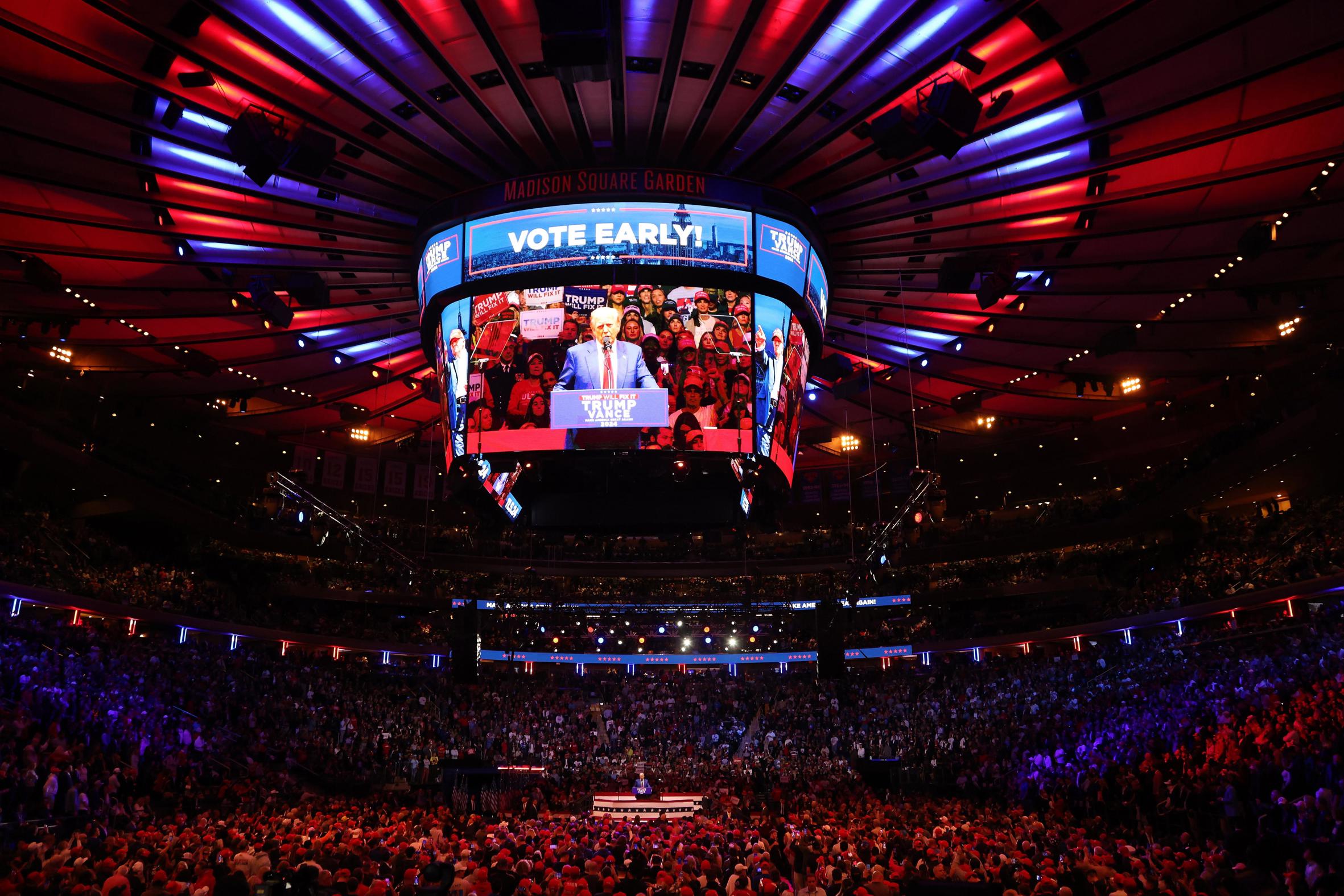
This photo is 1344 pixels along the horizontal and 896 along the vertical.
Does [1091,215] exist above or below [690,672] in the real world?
above

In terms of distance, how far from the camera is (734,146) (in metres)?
17.0

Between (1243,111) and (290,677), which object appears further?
(290,677)

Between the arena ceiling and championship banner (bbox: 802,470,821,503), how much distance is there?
2270 cm

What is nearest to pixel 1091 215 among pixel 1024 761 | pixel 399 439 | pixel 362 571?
pixel 1024 761

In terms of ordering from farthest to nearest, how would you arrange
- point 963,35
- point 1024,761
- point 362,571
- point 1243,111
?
point 362,571 < point 1024,761 < point 1243,111 < point 963,35

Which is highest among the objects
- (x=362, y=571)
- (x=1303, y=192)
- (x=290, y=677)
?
(x=1303, y=192)

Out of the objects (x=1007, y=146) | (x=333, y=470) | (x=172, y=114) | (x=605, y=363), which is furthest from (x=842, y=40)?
(x=333, y=470)

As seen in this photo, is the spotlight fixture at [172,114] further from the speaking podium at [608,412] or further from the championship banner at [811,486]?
A: the championship banner at [811,486]

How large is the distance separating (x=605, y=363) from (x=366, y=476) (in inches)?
1041

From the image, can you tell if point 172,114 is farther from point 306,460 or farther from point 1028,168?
point 306,460

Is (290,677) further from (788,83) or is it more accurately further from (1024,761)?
(788,83)

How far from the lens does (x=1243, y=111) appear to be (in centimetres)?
1472

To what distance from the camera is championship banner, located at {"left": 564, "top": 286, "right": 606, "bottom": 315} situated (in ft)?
57.9

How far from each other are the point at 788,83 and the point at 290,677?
28971 mm
